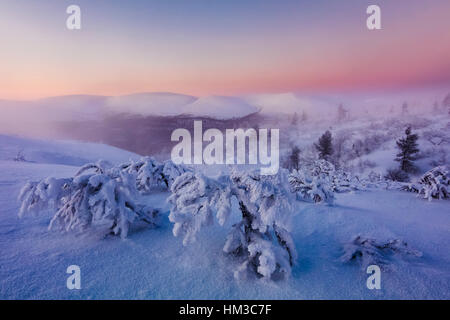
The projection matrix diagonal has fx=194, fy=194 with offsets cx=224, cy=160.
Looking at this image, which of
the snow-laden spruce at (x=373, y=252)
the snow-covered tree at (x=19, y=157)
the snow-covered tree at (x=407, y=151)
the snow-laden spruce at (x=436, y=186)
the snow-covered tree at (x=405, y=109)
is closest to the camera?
the snow-laden spruce at (x=373, y=252)

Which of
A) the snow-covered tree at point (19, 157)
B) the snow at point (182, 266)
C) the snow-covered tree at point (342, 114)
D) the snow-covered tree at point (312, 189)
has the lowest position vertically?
the snow at point (182, 266)

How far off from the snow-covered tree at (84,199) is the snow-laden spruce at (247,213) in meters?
1.11

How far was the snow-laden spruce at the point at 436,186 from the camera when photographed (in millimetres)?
7121

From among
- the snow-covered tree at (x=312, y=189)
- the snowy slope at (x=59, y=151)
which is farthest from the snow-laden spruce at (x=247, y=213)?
the snowy slope at (x=59, y=151)

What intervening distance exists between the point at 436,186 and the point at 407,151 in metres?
16.5

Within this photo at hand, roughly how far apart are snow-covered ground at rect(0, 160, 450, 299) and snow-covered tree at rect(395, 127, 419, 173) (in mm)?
20517

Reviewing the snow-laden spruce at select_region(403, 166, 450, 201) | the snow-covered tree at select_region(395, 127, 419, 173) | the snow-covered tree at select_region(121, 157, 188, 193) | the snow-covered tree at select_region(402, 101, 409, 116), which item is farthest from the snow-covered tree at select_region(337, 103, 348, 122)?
the snow-covered tree at select_region(121, 157, 188, 193)

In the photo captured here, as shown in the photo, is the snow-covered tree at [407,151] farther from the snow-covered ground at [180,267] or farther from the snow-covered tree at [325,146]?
the snow-covered ground at [180,267]

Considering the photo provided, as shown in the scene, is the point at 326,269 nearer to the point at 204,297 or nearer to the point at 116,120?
the point at 204,297

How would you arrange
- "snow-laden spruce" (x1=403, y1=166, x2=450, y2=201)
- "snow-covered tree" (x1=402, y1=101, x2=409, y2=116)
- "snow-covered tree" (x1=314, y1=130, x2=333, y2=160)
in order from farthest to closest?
"snow-covered tree" (x1=402, y1=101, x2=409, y2=116)
"snow-covered tree" (x1=314, y1=130, x2=333, y2=160)
"snow-laden spruce" (x1=403, y1=166, x2=450, y2=201)

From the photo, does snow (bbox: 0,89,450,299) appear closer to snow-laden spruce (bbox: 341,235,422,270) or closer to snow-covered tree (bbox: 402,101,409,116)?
snow-laden spruce (bbox: 341,235,422,270)

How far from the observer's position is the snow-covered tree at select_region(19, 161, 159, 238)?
3.11 metres
